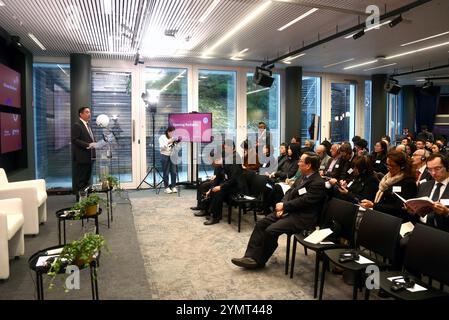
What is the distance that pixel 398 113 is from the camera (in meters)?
14.1

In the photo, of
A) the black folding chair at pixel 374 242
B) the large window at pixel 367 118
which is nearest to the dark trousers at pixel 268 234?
the black folding chair at pixel 374 242

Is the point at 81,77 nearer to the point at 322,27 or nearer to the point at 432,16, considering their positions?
the point at 322,27

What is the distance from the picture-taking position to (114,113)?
849cm

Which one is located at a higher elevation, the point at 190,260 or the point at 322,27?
the point at 322,27

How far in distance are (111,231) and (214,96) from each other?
527 centimetres

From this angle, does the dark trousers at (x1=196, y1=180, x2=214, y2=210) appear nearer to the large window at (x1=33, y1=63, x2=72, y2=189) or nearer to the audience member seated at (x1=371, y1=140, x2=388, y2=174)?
the audience member seated at (x1=371, y1=140, x2=388, y2=174)

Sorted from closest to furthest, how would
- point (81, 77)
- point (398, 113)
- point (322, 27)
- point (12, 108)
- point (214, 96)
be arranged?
1. point (322, 27)
2. point (12, 108)
3. point (81, 77)
4. point (214, 96)
5. point (398, 113)

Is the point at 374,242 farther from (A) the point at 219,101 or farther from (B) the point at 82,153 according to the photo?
(A) the point at 219,101

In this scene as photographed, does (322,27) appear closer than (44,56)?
Yes

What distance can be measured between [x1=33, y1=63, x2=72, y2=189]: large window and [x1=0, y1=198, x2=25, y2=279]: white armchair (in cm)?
445

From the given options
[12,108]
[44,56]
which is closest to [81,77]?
[44,56]

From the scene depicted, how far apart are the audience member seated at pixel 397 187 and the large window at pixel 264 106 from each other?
6.06 metres

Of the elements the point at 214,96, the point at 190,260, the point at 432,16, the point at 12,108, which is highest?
the point at 432,16

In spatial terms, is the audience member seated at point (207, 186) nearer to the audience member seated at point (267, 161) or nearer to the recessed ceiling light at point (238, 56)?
the audience member seated at point (267, 161)
